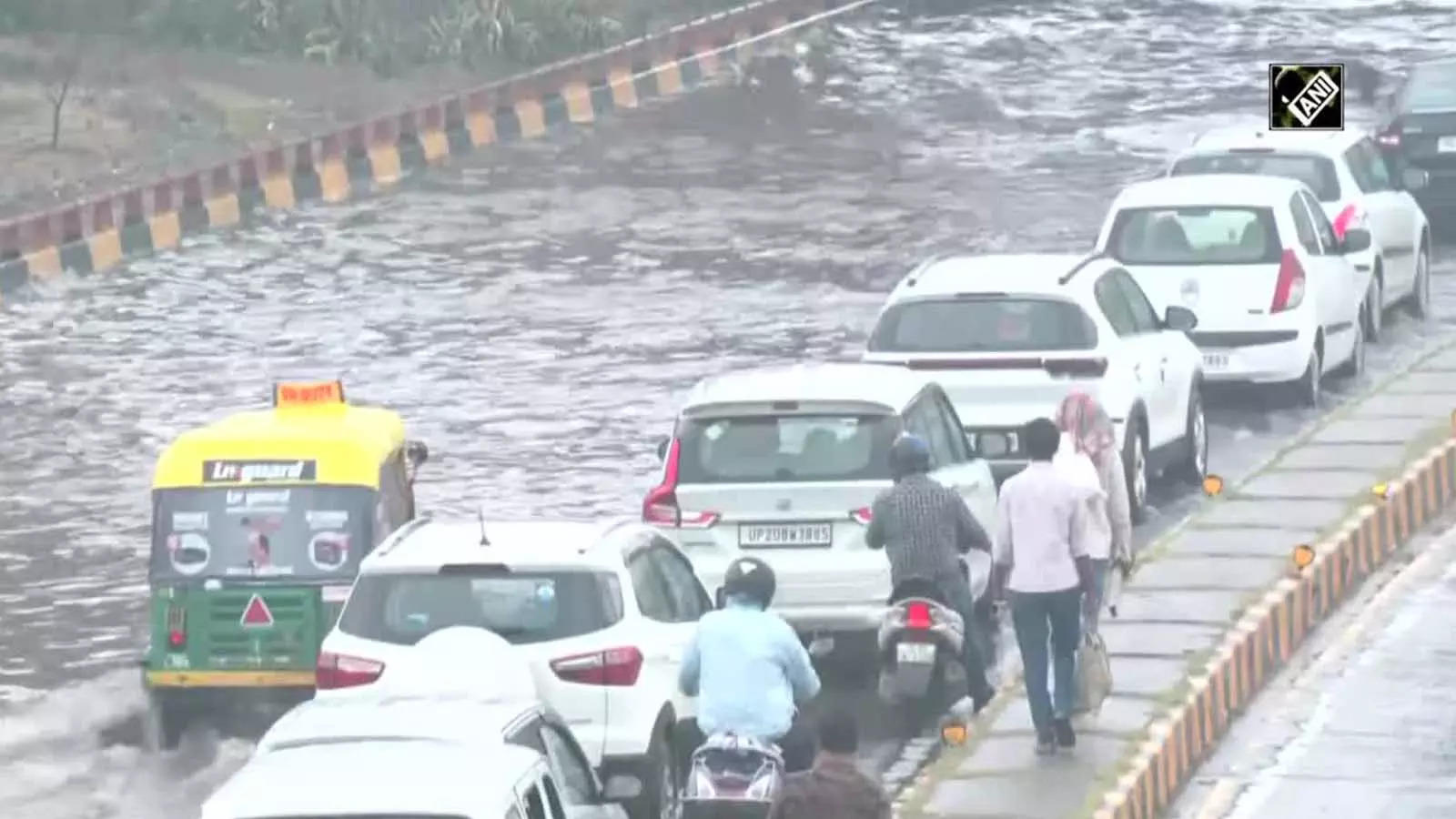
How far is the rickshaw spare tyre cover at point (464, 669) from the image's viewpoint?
12711mm

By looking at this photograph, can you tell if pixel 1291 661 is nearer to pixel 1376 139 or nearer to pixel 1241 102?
pixel 1376 139

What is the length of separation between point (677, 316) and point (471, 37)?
17028mm

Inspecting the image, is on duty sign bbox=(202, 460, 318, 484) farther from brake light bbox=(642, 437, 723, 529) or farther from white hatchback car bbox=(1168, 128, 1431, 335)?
white hatchback car bbox=(1168, 128, 1431, 335)

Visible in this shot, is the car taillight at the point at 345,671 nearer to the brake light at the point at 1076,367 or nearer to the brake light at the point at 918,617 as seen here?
the brake light at the point at 918,617

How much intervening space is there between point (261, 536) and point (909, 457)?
135 inches

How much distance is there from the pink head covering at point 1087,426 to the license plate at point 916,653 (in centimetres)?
127

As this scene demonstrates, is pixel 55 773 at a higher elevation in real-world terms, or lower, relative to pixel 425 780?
lower

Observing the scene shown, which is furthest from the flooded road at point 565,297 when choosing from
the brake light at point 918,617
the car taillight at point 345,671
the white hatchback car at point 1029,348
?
the brake light at point 918,617

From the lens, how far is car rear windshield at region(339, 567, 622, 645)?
14.3 meters

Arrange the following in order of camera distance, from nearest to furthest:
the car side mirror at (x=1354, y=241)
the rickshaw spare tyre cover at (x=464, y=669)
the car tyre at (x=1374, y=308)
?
the rickshaw spare tyre cover at (x=464, y=669) < the car side mirror at (x=1354, y=241) < the car tyre at (x=1374, y=308)

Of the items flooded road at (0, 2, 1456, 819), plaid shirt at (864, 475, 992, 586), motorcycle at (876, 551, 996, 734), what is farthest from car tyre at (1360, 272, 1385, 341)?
motorcycle at (876, 551, 996, 734)

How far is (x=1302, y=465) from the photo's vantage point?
22.3 m

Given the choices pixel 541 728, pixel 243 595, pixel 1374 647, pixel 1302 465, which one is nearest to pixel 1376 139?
pixel 1302 465

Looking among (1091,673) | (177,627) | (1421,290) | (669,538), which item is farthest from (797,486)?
(1421,290)
